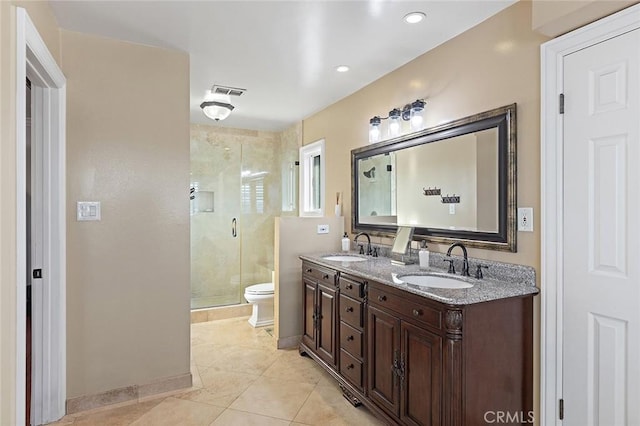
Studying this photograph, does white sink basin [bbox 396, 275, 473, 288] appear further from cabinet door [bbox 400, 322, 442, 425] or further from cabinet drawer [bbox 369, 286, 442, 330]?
cabinet door [bbox 400, 322, 442, 425]

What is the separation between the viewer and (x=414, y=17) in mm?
2229

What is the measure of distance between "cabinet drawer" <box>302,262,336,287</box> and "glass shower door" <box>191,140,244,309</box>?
1.90 meters

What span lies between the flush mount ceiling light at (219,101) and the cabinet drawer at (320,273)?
1.71 m

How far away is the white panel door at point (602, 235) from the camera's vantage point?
1.61 m

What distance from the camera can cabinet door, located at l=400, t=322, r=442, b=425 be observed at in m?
1.82

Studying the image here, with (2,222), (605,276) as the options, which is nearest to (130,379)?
(2,222)

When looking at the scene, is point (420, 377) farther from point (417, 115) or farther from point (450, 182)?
point (417, 115)

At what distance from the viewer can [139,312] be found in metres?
2.64

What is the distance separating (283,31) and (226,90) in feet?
4.28

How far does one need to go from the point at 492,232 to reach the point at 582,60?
0.96 meters

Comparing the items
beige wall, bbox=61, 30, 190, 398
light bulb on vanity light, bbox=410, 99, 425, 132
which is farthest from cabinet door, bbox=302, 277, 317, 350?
light bulb on vanity light, bbox=410, 99, 425, 132

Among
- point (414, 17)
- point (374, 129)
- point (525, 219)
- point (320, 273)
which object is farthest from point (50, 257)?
point (525, 219)

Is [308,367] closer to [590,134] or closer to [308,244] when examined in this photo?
[308,244]

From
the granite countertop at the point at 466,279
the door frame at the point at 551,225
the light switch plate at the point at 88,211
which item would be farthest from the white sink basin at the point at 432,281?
the light switch plate at the point at 88,211
